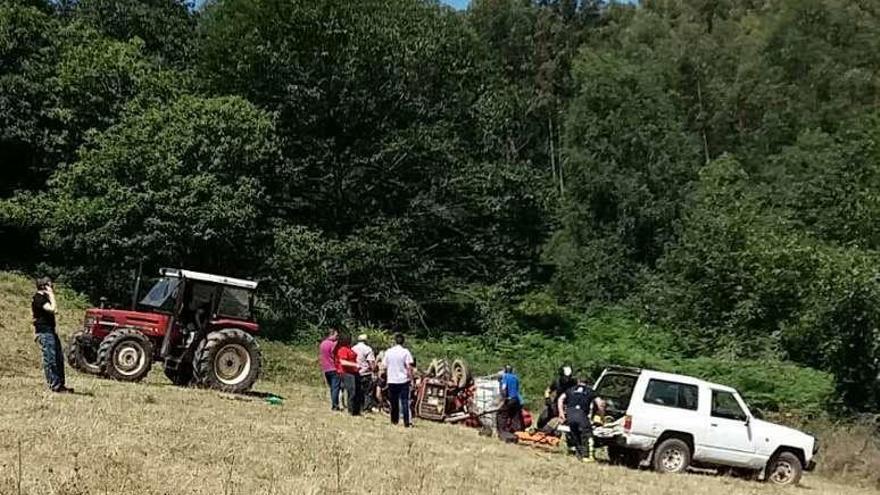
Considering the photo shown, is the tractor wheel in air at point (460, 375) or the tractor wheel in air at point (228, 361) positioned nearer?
the tractor wheel in air at point (228, 361)

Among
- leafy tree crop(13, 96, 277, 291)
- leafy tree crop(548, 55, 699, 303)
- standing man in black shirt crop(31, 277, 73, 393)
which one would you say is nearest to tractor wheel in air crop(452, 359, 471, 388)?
standing man in black shirt crop(31, 277, 73, 393)

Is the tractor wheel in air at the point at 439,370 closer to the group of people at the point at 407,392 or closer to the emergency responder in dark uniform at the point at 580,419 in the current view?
the group of people at the point at 407,392

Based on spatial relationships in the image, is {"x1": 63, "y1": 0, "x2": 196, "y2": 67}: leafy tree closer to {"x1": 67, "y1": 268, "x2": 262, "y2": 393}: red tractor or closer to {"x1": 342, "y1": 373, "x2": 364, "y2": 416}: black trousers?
{"x1": 67, "y1": 268, "x2": 262, "y2": 393}: red tractor

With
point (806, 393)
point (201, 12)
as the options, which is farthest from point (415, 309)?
point (201, 12)

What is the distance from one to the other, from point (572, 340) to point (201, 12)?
903 inches

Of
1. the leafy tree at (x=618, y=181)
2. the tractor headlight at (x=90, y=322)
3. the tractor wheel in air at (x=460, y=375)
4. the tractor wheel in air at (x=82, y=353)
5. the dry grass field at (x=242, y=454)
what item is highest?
the leafy tree at (x=618, y=181)

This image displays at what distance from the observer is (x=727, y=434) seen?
1739 cm

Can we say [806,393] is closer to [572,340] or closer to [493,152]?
[572,340]

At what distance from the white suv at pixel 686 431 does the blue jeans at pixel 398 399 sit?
3.21m

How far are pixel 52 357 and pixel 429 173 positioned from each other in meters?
27.8

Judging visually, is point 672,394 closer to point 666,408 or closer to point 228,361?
point 666,408

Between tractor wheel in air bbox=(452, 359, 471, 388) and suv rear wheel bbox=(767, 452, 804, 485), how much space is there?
646 centimetres

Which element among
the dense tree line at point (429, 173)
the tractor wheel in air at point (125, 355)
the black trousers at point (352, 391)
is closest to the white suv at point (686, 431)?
the black trousers at point (352, 391)

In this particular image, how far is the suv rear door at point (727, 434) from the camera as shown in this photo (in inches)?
681
